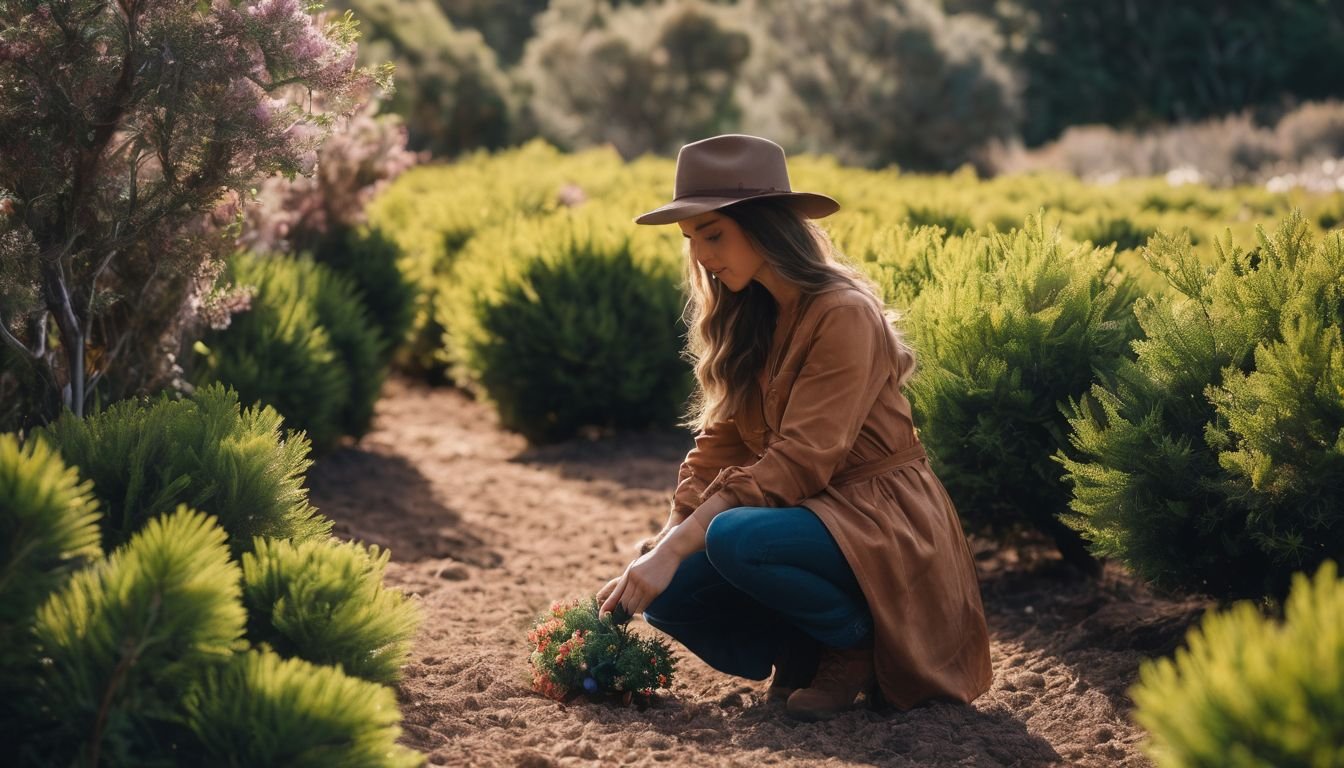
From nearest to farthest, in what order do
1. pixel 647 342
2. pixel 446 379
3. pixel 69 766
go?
pixel 69 766 < pixel 647 342 < pixel 446 379

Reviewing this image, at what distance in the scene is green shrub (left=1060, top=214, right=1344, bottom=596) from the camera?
3.21 meters

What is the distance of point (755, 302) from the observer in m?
3.81

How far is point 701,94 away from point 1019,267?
22528 mm

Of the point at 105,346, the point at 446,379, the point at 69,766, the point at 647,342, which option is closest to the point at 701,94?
the point at 446,379


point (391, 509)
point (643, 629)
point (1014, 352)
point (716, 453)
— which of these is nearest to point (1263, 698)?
point (716, 453)

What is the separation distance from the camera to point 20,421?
434 cm

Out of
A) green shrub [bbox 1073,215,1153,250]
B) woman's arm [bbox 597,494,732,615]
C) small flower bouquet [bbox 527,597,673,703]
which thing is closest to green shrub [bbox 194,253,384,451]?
small flower bouquet [bbox 527,597,673,703]

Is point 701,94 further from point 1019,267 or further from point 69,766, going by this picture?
point 69,766

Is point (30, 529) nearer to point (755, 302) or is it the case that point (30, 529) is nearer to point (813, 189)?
point (755, 302)

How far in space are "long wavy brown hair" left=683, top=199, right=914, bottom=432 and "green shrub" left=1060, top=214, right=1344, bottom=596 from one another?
2.10 ft

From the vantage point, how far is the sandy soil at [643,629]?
3.39 meters

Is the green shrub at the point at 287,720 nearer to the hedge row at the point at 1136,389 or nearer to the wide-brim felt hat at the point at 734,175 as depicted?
the wide-brim felt hat at the point at 734,175

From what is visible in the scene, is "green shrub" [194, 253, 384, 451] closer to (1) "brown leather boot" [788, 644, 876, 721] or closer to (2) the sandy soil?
(2) the sandy soil

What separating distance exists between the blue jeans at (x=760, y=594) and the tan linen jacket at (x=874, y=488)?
0.07 m
